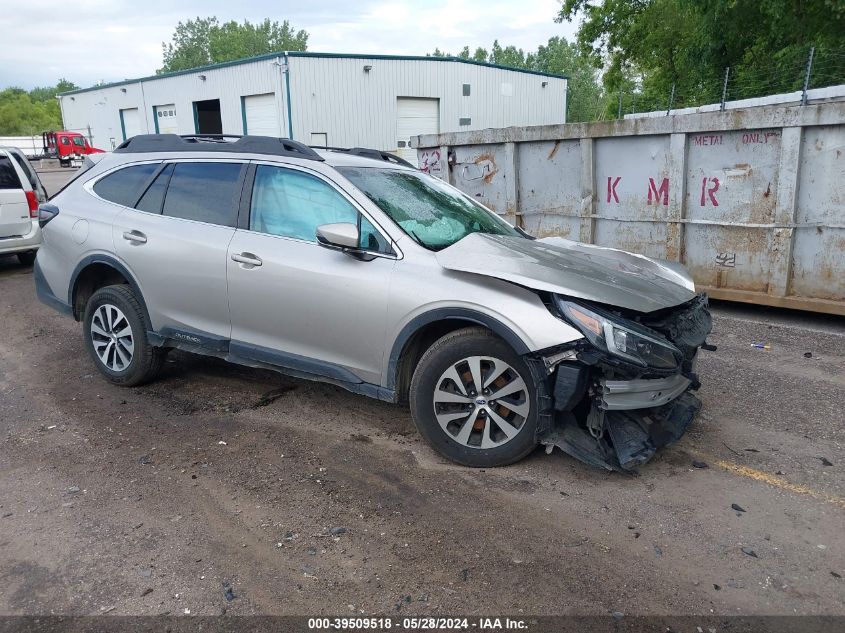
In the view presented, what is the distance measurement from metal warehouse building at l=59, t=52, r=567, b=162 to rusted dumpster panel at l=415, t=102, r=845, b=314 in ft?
62.5

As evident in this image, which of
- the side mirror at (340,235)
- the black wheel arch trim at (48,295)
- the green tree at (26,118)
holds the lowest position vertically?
the black wheel arch trim at (48,295)

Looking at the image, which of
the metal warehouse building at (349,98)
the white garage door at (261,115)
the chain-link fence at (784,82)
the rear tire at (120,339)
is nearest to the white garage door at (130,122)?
the metal warehouse building at (349,98)

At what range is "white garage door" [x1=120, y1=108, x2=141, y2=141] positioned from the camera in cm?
3841

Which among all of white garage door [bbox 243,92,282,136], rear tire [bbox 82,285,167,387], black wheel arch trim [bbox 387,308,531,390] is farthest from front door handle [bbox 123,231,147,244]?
white garage door [bbox 243,92,282,136]

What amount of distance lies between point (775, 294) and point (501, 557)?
5442 mm

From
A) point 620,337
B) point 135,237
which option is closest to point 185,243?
point 135,237

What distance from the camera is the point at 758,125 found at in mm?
6863

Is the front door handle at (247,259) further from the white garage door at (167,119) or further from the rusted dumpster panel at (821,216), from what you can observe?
the white garage door at (167,119)

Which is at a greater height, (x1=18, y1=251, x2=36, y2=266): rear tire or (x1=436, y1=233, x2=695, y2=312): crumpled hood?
(x1=436, y1=233, x2=695, y2=312): crumpled hood

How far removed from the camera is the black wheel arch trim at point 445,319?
356 centimetres

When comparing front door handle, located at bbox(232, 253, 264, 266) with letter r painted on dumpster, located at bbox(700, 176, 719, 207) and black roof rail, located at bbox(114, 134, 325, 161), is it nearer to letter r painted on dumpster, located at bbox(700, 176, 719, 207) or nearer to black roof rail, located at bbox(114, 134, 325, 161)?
black roof rail, located at bbox(114, 134, 325, 161)

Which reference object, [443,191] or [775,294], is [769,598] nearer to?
[443,191]

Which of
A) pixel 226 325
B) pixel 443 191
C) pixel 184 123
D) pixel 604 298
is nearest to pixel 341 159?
pixel 443 191

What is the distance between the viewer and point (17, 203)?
380 inches
